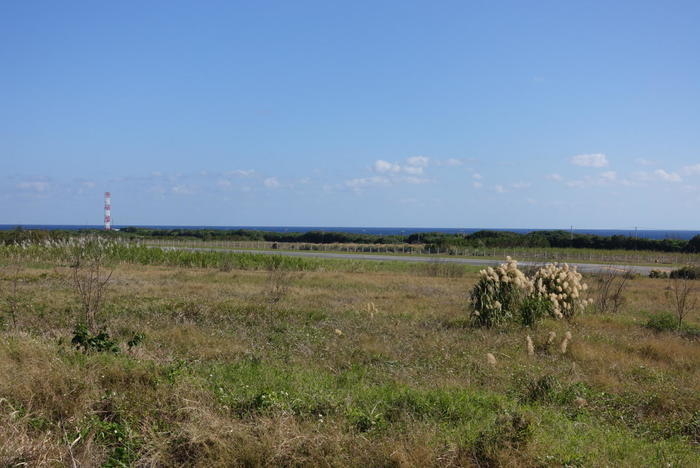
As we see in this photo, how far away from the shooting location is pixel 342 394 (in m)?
6.42

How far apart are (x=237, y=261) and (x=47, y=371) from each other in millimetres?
24469

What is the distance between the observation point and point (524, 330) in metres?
11.6

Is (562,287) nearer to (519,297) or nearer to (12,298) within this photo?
(519,297)

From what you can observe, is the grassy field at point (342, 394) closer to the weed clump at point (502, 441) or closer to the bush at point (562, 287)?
the weed clump at point (502, 441)

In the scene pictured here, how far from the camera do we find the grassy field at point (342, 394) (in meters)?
4.99

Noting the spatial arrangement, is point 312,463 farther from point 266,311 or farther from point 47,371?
point 266,311

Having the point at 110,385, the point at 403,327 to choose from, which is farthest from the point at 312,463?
the point at 403,327

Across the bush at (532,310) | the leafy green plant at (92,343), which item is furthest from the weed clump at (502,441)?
the bush at (532,310)

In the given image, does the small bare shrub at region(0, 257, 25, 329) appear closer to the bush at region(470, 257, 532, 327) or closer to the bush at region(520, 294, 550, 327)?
the bush at region(470, 257, 532, 327)

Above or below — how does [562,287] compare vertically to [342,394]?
above

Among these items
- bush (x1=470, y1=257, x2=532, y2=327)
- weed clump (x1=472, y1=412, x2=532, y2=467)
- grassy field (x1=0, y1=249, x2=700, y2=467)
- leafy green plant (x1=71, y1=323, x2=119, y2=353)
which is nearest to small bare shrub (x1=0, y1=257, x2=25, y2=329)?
grassy field (x1=0, y1=249, x2=700, y2=467)

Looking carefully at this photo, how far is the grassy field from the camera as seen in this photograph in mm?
4985

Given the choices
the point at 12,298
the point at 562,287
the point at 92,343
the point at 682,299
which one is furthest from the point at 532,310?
Answer: the point at 12,298

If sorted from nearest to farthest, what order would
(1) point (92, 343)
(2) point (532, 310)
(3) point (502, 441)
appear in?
(3) point (502, 441) → (1) point (92, 343) → (2) point (532, 310)
